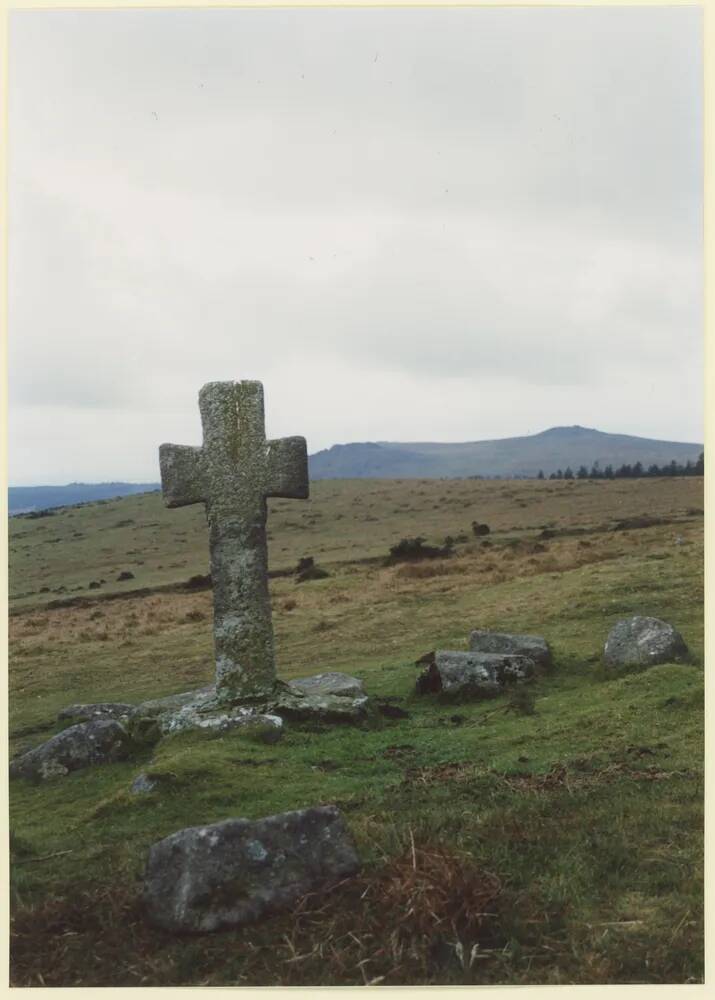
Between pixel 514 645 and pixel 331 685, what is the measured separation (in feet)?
11.6

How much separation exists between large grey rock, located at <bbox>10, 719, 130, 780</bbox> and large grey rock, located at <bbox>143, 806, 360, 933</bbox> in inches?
229

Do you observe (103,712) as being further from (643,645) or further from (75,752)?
(643,645)

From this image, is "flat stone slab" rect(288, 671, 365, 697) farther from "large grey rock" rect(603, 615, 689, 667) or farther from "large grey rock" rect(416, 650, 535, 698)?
"large grey rock" rect(603, 615, 689, 667)

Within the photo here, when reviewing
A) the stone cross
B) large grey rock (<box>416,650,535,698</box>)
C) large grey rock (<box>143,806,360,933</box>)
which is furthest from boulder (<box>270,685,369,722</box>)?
large grey rock (<box>143,806,360,933</box>)

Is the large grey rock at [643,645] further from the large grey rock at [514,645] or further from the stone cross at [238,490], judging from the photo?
the stone cross at [238,490]

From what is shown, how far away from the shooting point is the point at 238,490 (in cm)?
1336

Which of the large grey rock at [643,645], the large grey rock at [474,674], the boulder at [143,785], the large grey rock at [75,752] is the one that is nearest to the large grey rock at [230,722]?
the large grey rock at [75,752]

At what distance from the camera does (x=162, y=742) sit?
40.3ft

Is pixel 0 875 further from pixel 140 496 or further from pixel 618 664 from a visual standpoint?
pixel 140 496

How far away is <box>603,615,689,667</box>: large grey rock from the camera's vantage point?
14.4 meters

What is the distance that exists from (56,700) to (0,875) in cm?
1116

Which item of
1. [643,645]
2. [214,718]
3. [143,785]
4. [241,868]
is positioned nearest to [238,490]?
[214,718]

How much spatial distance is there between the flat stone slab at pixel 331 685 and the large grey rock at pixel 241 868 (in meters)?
6.83

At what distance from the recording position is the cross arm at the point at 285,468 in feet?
43.7
